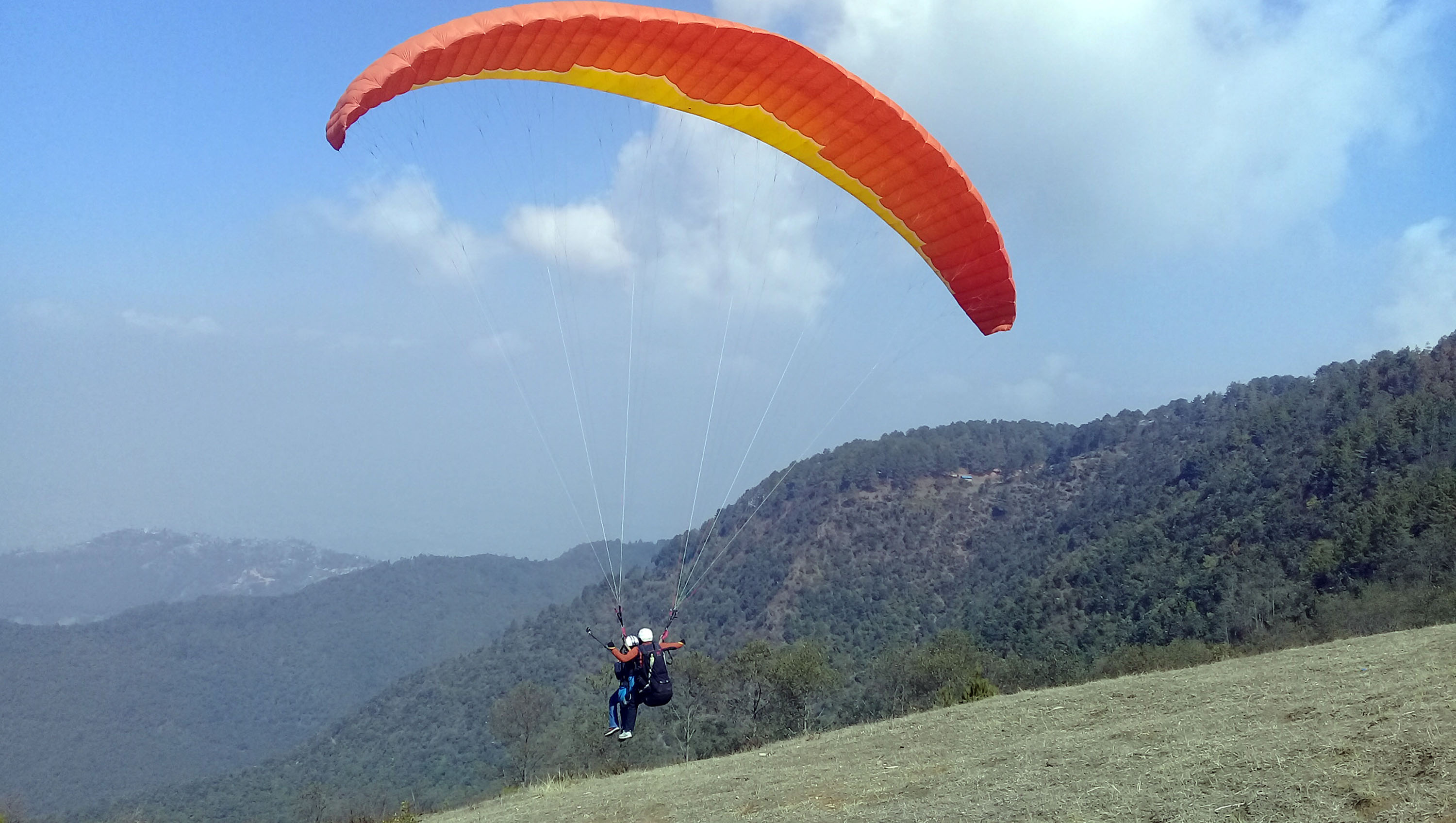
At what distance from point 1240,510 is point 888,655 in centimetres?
2270

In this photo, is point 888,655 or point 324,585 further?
point 324,585

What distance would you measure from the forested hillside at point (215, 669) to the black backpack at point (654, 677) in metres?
98.0

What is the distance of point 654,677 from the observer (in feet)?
36.0

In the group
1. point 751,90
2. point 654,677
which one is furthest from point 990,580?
point 751,90

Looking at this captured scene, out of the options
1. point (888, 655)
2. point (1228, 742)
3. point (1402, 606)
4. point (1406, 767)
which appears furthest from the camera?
point (888, 655)

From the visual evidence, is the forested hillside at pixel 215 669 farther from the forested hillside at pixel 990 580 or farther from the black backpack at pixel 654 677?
the black backpack at pixel 654 677

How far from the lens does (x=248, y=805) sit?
65125 millimetres

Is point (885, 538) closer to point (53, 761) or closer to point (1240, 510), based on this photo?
point (1240, 510)

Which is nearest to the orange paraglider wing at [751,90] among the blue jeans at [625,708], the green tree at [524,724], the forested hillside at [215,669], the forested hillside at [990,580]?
the blue jeans at [625,708]

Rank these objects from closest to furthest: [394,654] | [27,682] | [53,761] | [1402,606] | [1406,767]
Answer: [1406,767] → [1402,606] → [53,761] → [27,682] → [394,654]

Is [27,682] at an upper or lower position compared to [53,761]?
upper

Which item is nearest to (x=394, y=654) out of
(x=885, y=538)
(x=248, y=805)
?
(x=248, y=805)

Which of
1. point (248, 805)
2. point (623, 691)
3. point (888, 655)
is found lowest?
point (248, 805)

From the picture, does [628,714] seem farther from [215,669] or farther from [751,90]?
[215,669]
